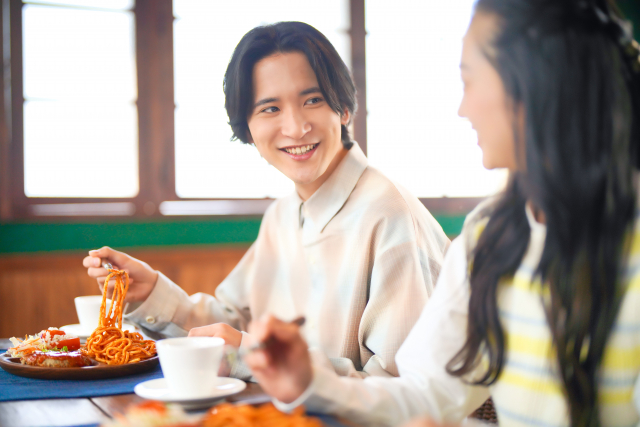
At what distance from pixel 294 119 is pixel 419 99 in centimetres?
→ 268

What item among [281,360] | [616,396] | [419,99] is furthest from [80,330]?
[419,99]

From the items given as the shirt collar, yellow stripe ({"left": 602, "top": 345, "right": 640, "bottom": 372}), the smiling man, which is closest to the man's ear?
the smiling man

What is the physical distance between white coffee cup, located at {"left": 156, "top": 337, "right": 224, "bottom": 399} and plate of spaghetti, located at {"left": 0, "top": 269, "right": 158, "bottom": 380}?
0.73ft

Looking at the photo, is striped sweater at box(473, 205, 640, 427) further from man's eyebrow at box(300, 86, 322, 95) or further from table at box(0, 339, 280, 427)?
man's eyebrow at box(300, 86, 322, 95)

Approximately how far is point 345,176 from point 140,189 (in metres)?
1.97

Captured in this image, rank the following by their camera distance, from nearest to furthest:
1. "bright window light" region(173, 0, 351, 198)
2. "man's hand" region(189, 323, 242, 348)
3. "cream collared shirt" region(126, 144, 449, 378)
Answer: "man's hand" region(189, 323, 242, 348), "cream collared shirt" region(126, 144, 449, 378), "bright window light" region(173, 0, 351, 198)

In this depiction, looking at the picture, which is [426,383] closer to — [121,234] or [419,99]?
[121,234]

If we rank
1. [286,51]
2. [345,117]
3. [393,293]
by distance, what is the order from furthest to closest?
[345,117]
[286,51]
[393,293]

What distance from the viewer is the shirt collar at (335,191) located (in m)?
1.50

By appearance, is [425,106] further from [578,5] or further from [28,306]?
[578,5]

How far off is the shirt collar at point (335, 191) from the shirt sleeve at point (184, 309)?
38cm

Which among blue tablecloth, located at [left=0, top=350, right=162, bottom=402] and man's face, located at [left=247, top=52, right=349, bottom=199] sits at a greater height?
man's face, located at [left=247, top=52, right=349, bottom=199]

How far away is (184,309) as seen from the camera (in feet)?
5.11

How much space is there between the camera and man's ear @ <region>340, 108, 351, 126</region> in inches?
64.3
